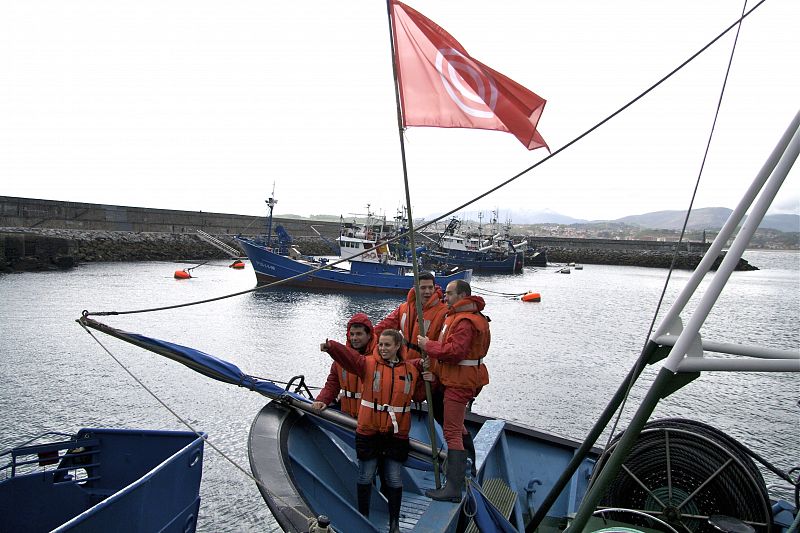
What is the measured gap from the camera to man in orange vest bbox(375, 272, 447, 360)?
5.32m

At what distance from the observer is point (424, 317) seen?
17.7 ft

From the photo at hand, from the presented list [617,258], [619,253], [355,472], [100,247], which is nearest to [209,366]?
[355,472]

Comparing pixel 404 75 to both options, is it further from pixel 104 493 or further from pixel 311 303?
pixel 311 303

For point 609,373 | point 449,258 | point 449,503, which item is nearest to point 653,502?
point 449,503

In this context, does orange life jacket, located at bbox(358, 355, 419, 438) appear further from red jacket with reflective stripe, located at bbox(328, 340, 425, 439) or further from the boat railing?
the boat railing

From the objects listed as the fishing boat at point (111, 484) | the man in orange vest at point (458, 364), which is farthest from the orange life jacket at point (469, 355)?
the fishing boat at point (111, 484)

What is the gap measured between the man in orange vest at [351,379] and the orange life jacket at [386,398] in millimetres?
471

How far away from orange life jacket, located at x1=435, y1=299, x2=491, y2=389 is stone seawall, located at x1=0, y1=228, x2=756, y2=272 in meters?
40.1

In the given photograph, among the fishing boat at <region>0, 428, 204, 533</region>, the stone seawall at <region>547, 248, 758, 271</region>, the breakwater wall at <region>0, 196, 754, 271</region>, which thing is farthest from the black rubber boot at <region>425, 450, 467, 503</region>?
the stone seawall at <region>547, 248, 758, 271</region>

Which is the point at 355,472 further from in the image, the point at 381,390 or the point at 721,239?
the point at 721,239

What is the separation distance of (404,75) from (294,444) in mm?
3440

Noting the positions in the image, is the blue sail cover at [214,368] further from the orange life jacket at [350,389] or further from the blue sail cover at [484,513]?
the blue sail cover at [484,513]

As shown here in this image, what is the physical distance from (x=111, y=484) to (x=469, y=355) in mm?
3571

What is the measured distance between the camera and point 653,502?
14.7 feet
